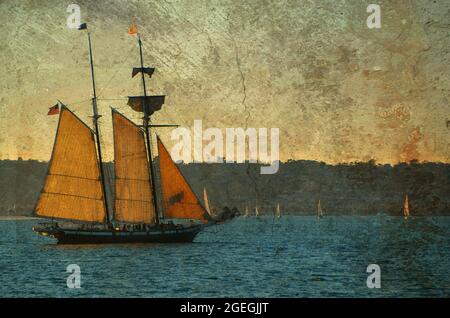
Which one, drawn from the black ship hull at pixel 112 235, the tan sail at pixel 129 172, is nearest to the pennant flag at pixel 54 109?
the tan sail at pixel 129 172

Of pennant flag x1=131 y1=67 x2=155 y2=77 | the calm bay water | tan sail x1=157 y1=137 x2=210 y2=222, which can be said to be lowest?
the calm bay water

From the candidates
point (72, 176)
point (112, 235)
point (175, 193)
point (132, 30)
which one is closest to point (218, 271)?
point (175, 193)

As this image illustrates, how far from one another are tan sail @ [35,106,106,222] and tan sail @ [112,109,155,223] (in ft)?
3.73

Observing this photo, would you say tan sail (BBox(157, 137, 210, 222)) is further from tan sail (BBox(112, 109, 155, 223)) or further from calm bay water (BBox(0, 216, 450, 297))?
calm bay water (BBox(0, 216, 450, 297))

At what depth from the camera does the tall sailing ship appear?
47.5m

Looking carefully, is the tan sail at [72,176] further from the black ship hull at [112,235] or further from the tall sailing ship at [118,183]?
the black ship hull at [112,235]

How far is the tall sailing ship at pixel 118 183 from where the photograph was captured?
4750 centimetres

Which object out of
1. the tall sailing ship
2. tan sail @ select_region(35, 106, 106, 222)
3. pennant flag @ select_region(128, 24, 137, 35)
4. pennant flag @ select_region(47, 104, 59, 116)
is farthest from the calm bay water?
pennant flag @ select_region(128, 24, 137, 35)

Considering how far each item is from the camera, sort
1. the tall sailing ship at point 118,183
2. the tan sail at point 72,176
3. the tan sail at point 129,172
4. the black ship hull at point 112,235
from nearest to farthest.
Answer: the tan sail at point 72,176 → the tall sailing ship at point 118,183 → the tan sail at point 129,172 → the black ship hull at point 112,235

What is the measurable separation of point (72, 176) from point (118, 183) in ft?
8.90

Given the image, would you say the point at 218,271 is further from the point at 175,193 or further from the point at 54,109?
the point at 54,109

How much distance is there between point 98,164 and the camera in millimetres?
49656

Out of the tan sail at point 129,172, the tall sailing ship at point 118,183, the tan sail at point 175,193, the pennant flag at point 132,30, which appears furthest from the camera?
the tan sail at point 129,172
